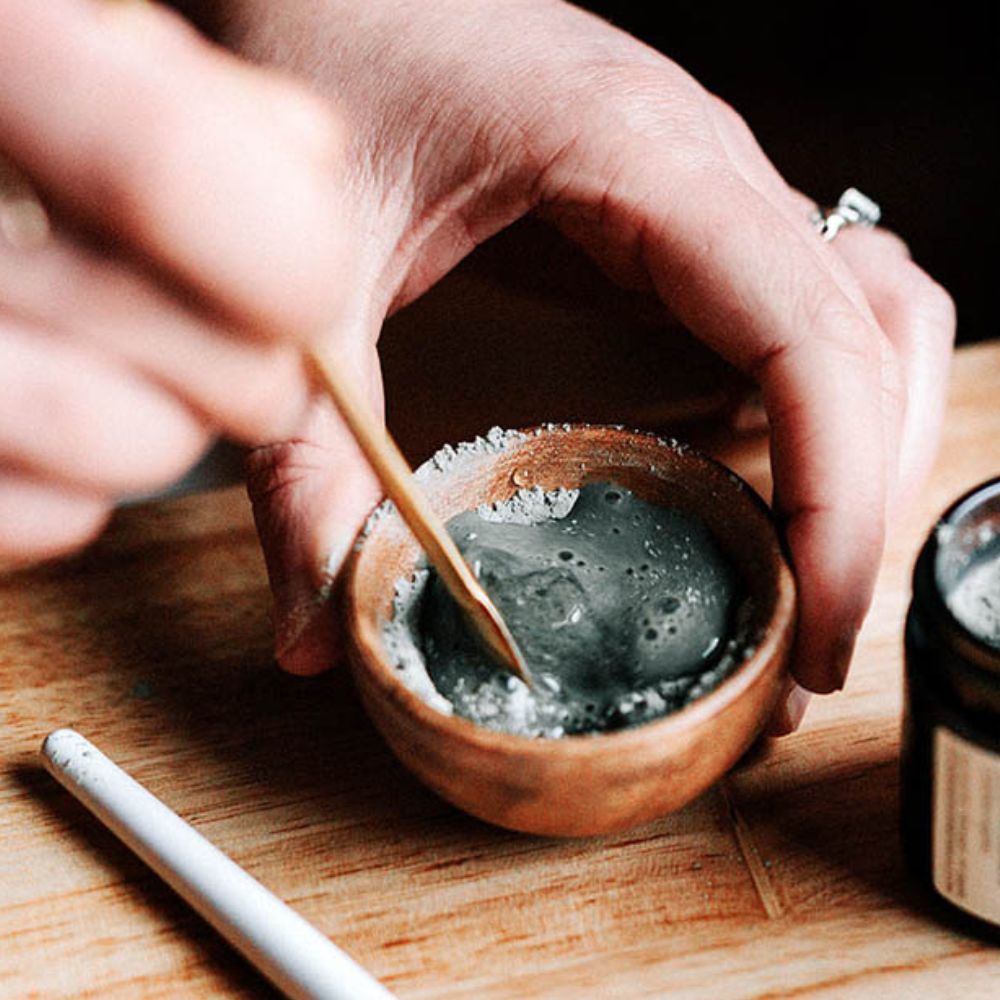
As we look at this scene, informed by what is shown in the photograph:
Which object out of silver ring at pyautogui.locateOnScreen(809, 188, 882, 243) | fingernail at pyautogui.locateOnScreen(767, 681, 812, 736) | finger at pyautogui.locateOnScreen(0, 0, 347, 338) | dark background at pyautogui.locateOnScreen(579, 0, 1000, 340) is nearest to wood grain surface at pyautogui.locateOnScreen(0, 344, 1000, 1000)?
fingernail at pyautogui.locateOnScreen(767, 681, 812, 736)

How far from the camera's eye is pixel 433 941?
0.65 meters

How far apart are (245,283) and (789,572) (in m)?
0.33

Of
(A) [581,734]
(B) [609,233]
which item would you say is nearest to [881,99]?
(B) [609,233]

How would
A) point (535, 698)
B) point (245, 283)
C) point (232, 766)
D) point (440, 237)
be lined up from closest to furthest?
point (245, 283), point (535, 698), point (232, 766), point (440, 237)

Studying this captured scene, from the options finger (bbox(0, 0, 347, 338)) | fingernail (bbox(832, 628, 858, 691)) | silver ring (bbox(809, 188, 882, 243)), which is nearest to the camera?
finger (bbox(0, 0, 347, 338))

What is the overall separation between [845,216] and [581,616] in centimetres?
43

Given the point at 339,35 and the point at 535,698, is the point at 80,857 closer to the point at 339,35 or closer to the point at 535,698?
the point at 535,698

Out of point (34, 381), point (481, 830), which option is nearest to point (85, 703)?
point (481, 830)

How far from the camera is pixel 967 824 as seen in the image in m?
0.58

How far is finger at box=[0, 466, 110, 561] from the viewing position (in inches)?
18.2

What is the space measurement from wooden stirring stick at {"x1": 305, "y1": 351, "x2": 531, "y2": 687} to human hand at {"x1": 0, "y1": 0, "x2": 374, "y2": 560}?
4.2 inches

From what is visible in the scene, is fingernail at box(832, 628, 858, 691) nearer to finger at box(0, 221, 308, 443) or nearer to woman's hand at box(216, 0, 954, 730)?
woman's hand at box(216, 0, 954, 730)

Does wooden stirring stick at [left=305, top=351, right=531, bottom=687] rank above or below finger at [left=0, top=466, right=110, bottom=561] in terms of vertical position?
below

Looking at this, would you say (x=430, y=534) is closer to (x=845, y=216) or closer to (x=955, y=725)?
(x=955, y=725)
